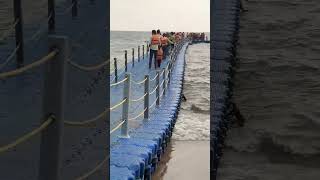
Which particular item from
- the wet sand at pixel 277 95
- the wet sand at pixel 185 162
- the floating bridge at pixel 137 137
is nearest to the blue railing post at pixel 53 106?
the wet sand at pixel 277 95

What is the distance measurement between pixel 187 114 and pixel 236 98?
5.33m

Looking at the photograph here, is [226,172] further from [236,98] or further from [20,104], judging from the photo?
[20,104]

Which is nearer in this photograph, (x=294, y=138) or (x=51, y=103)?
(x=51, y=103)

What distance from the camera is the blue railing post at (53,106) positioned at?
56.2 inches

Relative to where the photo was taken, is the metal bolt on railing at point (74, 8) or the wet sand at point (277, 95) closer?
the metal bolt on railing at point (74, 8)

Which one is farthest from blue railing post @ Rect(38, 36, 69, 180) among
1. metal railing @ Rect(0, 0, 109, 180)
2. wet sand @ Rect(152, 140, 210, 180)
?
wet sand @ Rect(152, 140, 210, 180)

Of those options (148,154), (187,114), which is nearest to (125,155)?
(148,154)

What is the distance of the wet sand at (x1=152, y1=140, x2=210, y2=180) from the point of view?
514 cm

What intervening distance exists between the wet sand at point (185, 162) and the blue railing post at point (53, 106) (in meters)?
3.21

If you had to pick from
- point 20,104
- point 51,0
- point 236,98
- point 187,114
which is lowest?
point 187,114

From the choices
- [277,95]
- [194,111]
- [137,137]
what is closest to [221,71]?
[277,95]

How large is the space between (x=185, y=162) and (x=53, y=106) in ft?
14.4

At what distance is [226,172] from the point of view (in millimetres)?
3127

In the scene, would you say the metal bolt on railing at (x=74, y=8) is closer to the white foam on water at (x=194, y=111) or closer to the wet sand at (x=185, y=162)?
the wet sand at (x=185, y=162)
